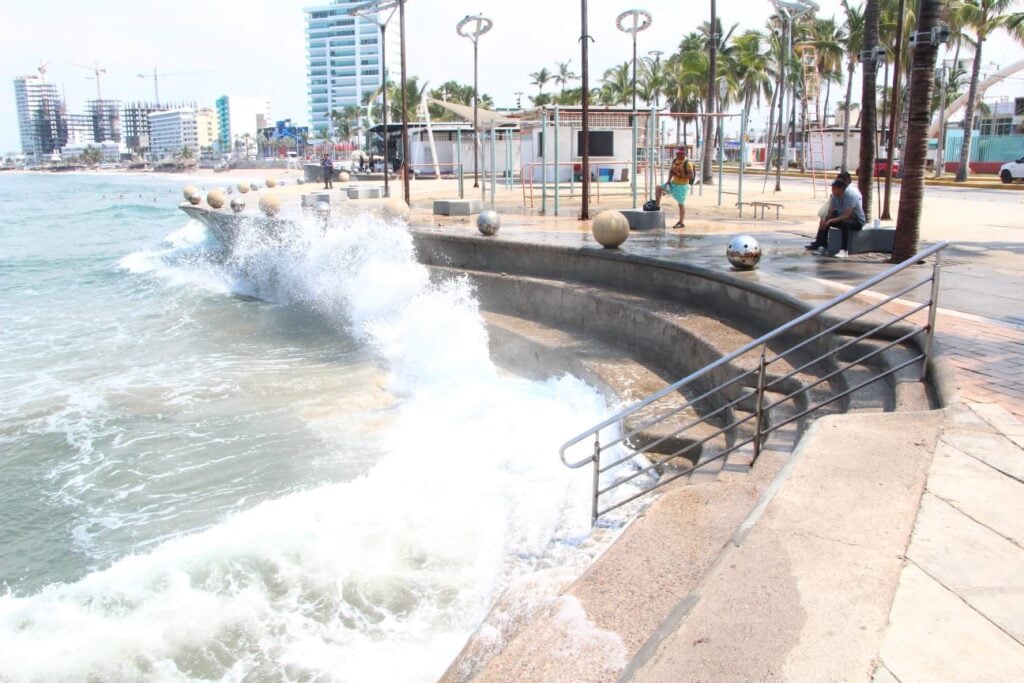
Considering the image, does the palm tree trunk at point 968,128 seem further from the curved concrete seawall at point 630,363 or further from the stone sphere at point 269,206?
the curved concrete seawall at point 630,363

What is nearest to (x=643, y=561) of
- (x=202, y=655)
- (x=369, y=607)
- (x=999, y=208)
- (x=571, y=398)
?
(x=369, y=607)

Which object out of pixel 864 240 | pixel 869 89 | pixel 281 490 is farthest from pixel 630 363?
pixel 869 89

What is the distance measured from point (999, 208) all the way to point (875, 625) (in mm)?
21310

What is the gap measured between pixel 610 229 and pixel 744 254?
250 cm

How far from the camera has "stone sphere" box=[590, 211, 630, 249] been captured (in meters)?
11.3

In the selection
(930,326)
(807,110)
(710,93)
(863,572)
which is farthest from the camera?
(807,110)

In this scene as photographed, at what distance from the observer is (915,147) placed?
10.1m

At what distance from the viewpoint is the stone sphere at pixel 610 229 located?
11.3m

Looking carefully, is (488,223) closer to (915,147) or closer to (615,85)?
(915,147)

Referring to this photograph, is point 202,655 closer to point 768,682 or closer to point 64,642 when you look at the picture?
point 64,642

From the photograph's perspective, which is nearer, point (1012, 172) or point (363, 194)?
point (363, 194)

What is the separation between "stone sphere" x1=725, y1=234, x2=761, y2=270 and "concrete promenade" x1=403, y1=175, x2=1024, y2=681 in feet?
11.3

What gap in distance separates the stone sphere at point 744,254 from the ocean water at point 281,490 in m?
2.30

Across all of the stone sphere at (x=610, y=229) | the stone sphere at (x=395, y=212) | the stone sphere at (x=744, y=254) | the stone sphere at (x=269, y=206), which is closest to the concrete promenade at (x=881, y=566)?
the stone sphere at (x=744, y=254)
